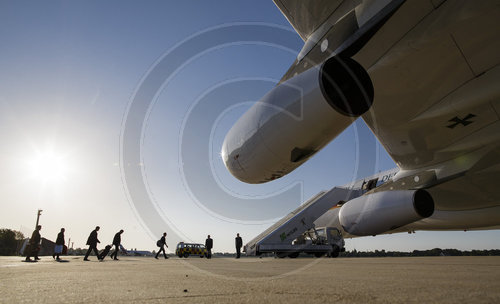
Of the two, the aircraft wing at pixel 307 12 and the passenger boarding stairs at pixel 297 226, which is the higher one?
the aircraft wing at pixel 307 12

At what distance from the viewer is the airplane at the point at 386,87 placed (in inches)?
181

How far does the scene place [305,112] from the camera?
15.0 feet

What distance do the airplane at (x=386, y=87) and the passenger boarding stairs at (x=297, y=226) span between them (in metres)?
10.0

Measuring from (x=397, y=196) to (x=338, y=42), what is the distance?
6.65 m

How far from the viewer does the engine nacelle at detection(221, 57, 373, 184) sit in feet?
15.0

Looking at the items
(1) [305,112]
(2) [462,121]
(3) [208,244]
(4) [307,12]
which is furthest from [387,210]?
(3) [208,244]

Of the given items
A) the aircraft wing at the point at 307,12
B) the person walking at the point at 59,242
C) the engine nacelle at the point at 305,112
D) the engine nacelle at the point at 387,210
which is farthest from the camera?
the person walking at the point at 59,242

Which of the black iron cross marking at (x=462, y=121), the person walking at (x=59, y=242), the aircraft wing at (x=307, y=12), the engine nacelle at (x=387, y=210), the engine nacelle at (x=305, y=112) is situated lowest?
the person walking at (x=59, y=242)

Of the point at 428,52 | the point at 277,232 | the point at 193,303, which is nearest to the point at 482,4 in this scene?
the point at 428,52

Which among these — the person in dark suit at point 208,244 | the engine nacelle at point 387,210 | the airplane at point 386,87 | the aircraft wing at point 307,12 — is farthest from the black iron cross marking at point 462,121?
the person in dark suit at point 208,244

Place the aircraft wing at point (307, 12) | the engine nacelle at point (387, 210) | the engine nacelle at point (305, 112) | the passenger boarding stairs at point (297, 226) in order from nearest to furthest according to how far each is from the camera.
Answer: the engine nacelle at point (305, 112), the aircraft wing at point (307, 12), the engine nacelle at point (387, 210), the passenger boarding stairs at point (297, 226)

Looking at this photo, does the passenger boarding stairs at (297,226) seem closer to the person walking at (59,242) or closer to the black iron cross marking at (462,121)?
the person walking at (59,242)

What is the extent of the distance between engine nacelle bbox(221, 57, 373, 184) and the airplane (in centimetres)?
2

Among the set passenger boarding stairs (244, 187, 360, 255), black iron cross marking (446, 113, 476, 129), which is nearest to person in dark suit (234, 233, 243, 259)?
passenger boarding stairs (244, 187, 360, 255)
